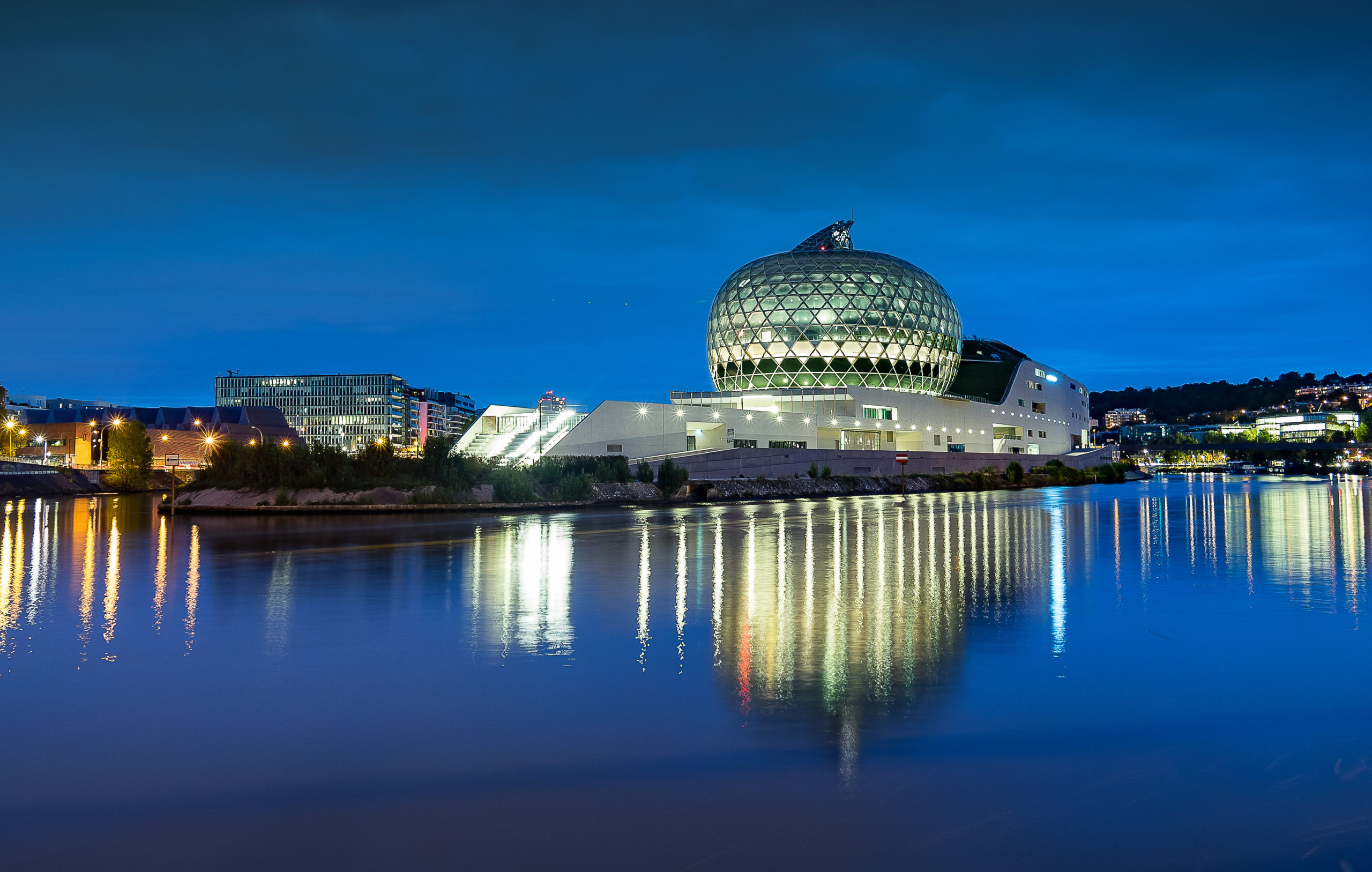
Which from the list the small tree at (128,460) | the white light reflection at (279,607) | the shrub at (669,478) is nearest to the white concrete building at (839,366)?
the shrub at (669,478)

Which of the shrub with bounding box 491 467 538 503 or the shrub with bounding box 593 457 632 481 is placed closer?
the shrub with bounding box 491 467 538 503

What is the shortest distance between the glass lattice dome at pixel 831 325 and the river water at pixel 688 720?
57.4 metres

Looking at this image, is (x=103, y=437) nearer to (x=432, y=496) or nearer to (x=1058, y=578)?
(x=432, y=496)

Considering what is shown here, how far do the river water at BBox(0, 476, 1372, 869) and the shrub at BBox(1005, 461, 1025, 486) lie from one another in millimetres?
55046

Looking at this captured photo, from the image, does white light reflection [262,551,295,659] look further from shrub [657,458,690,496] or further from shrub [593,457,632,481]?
shrub [657,458,690,496]

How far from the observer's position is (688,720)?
250 inches

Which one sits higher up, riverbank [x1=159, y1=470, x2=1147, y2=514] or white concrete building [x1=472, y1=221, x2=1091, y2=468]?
white concrete building [x1=472, y1=221, x2=1091, y2=468]

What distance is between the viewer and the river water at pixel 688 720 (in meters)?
4.50

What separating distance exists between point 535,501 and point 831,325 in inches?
1597

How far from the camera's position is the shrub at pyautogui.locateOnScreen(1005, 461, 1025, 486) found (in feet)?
224

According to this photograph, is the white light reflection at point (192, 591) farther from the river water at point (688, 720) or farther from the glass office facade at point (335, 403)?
the glass office facade at point (335, 403)

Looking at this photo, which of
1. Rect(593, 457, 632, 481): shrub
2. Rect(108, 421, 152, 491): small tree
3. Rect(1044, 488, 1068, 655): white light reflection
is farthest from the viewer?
Rect(108, 421, 152, 491): small tree

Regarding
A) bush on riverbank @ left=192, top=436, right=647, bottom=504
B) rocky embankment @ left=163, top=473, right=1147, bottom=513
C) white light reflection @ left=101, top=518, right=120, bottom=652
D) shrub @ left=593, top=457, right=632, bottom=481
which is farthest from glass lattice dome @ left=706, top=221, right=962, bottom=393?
white light reflection @ left=101, top=518, right=120, bottom=652

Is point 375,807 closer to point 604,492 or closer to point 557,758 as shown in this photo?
point 557,758
